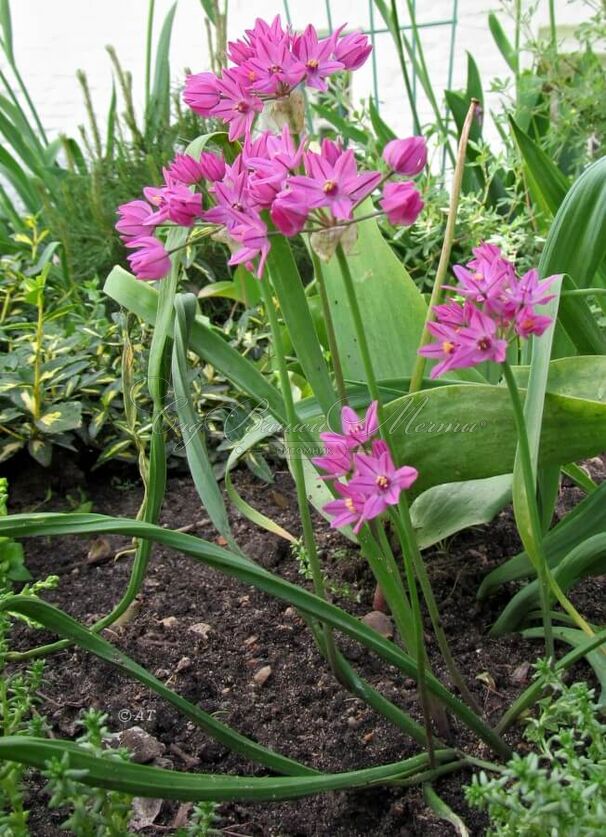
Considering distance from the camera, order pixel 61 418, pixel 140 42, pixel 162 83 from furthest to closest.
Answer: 1. pixel 140 42
2. pixel 162 83
3. pixel 61 418

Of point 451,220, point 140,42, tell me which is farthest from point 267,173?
point 140,42

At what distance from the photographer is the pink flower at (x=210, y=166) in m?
0.60

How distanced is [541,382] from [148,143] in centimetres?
154

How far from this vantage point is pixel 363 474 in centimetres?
54

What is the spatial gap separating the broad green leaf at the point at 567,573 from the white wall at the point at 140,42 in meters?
3.35

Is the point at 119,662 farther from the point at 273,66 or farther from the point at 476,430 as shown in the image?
the point at 273,66

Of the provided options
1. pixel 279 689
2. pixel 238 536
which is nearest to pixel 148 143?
pixel 238 536

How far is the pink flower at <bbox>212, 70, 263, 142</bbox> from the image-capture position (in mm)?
617

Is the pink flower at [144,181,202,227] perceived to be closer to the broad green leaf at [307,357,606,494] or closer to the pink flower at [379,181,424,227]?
the pink flower at [379,181,424,227]

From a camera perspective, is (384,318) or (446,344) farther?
(384,318)

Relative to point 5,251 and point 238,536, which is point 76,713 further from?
point 5,251

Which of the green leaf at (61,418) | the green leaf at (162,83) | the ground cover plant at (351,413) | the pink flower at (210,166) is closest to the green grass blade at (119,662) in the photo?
the ground cover plant at (351,413)

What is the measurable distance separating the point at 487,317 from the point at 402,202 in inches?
3.6

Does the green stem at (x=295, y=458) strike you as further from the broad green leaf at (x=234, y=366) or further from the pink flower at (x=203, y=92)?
the pink flower at (x=203, y=92)
